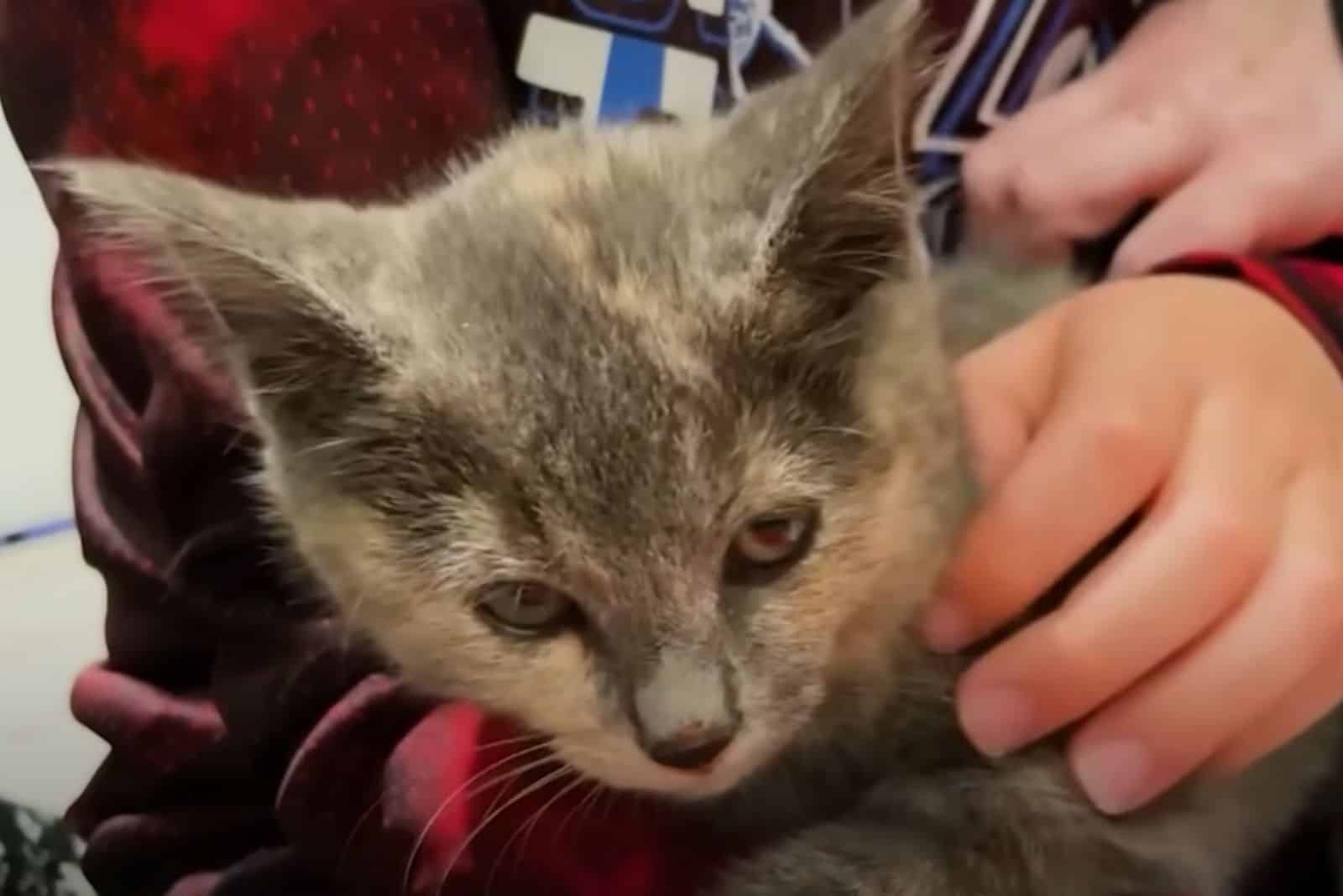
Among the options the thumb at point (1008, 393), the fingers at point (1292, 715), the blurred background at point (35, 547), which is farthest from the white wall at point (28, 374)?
the fingers at point (1292, 715)

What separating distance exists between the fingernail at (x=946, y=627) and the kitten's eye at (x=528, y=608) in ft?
0.56

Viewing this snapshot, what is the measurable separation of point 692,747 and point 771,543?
95 mm

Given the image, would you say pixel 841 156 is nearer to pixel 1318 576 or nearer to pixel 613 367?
pixel 613 367

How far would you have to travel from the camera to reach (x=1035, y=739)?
0.74 metres

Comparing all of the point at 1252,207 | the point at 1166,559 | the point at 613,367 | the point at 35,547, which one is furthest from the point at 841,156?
the point at 35,547

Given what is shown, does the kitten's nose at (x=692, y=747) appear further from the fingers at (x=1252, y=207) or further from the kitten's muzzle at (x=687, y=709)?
the fingers at (x=1252, y=207)

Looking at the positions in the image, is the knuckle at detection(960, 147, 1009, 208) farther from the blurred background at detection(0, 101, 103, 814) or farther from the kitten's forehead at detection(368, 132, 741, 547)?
the blurred background at detection(0, 101, 103, 814)

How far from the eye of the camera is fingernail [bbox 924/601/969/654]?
0.75m

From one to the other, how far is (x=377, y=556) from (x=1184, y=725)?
37cm

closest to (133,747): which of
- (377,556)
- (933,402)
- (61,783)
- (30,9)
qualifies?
(377,556)

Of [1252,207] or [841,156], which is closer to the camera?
[841,156]

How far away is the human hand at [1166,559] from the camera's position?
2.29 ft

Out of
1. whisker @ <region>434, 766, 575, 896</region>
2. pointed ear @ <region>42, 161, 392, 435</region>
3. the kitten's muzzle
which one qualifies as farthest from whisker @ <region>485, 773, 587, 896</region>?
pointed ear @ <region>42, 161, 392, 435</region>

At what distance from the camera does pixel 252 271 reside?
0.66 metres
